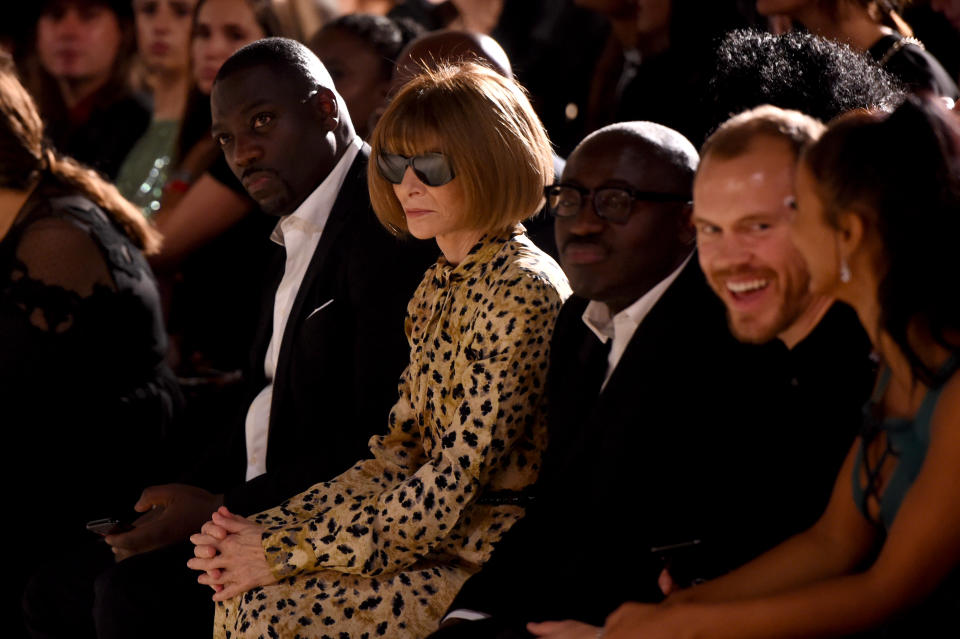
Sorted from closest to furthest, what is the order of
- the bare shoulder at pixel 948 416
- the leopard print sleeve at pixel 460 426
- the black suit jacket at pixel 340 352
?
the bare shoulder at pixel 948 416
the leopard print sleeve at pixel 460 426
the black suit jacket at pixel 340 352

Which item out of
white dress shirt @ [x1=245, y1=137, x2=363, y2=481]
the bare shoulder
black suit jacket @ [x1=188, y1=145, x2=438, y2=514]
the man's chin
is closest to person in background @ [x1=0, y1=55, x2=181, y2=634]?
white dress shirt @ [x1=245, y1=137, x2=363, y2=481]

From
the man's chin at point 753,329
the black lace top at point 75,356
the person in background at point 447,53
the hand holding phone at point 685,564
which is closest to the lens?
the man's chin at point 753,329

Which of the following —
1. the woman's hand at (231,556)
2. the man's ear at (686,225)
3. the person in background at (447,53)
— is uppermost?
the person in background at (447,53)

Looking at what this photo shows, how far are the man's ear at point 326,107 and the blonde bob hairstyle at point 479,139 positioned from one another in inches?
21.3

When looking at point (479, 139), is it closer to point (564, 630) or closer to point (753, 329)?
point (753, 329)

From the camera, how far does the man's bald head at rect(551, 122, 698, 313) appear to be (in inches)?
94.9

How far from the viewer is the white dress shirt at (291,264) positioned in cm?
325

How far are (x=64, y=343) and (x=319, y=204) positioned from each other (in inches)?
36.7

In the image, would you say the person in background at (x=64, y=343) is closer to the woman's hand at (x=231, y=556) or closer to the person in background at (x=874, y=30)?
the woman's hand at (x=231, y=556)

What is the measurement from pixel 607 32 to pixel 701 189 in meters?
3.48

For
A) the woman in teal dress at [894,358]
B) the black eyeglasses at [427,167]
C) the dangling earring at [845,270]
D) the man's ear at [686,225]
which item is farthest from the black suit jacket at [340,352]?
the dangling earring at [845,270]

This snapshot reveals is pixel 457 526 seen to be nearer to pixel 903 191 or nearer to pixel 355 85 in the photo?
pixel 903 191

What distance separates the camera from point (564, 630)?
215cm

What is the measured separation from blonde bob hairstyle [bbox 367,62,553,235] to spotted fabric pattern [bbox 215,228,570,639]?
0.08 m
